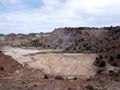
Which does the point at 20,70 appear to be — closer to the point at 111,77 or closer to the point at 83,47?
the point at 111,77

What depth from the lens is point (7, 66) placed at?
34.3m

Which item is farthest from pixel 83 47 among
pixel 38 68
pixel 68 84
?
pixel 68 84

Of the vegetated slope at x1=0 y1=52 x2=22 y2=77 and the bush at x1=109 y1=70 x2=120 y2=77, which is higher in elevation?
the vegetated slope at x1=0 y1=52 x2=22 y2=77

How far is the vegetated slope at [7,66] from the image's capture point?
31.8m

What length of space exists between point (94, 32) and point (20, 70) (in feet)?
106

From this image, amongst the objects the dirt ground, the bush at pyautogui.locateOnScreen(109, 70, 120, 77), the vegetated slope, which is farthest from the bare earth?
the bush at pyautogui.locateOnScreen(109, 70, 120, 77)

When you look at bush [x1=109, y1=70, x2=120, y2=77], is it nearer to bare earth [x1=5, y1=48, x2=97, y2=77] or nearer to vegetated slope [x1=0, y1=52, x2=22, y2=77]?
bare earth [x1=5, y1=48, x2=97, y2=77]

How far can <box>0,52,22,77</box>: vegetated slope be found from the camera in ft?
104

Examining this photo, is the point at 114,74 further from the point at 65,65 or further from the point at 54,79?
the point at 65,65

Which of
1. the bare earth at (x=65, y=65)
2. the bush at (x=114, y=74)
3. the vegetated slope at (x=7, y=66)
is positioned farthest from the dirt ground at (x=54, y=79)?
the bush at (x=114, y=74)

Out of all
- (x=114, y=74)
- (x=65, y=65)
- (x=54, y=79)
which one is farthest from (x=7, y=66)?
(x=114, y=74)

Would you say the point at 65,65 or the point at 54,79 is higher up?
the point at 65,65

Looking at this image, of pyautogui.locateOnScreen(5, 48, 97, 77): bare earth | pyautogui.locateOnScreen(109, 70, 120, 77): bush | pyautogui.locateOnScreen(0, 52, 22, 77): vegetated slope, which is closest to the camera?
pyautogui.locateOnScreen(109, 70, 120, 77): bush

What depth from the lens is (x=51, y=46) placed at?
66.6m
